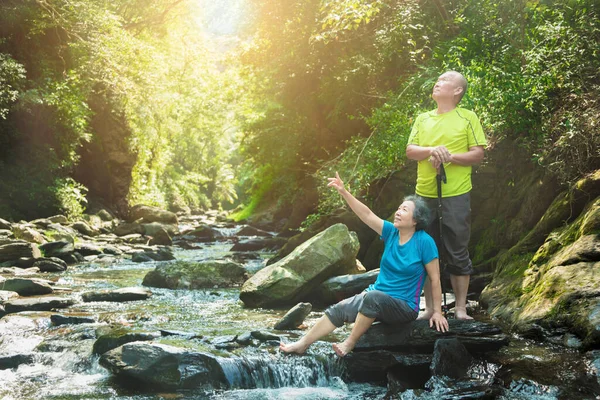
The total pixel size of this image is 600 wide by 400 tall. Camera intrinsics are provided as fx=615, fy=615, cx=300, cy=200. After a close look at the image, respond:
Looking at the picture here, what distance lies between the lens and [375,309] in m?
5.07

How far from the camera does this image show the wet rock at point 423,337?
5223 millimetres

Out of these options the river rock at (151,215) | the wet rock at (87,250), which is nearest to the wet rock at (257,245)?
the wet rock at (87,250)

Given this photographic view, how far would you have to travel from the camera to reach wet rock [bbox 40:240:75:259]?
43.9 ft

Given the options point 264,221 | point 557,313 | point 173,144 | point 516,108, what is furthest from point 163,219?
point 557,313

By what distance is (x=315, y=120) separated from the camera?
60.9 feet

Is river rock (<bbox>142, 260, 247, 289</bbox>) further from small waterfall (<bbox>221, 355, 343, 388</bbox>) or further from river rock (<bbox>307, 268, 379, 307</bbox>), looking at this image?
small waterfall (<bbox>221, 355, 343, 388</bbox>)

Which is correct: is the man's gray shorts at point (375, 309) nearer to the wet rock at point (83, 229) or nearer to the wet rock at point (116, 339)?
the wet rock at point (116, 339)

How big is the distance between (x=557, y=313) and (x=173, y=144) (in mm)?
34637

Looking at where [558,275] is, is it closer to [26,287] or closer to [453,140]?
[453,140]

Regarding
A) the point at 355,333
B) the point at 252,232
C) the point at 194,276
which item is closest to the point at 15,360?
the point at 355,333

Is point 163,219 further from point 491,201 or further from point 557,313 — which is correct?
point 557,313

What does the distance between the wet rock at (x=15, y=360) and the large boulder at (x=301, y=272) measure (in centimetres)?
308

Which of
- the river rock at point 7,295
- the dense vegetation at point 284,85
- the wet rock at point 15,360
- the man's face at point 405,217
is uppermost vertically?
the dense vegetation at point 284,85

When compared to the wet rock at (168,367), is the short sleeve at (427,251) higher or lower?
higher
